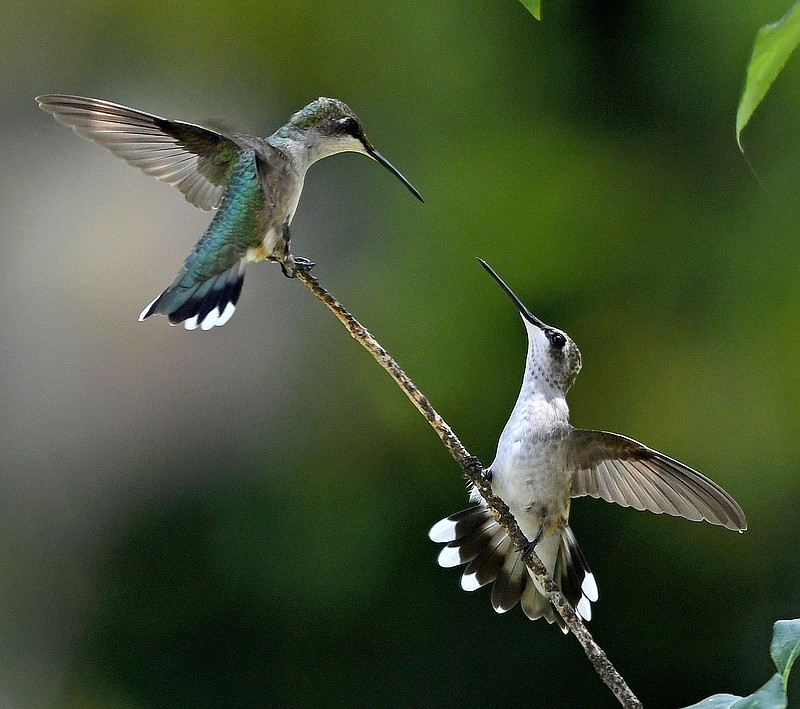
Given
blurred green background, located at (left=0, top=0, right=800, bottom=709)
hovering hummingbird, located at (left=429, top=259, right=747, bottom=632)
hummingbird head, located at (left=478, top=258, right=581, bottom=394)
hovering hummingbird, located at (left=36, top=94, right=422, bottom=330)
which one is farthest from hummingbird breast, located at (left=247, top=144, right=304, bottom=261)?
blurred green background, located at (left=0, top=0, right=800, bottom=709)

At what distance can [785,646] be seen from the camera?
2.04ft

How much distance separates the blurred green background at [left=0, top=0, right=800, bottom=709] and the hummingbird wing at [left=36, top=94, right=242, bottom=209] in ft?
6.14

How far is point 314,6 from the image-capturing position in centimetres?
343

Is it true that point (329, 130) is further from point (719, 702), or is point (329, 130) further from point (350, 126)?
point (719, 702)

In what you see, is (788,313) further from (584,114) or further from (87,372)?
(87,372)

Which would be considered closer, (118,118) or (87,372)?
(118,118)

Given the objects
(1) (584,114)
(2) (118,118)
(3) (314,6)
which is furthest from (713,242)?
(2) (118,118)

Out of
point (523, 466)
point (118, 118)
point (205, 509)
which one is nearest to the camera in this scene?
point (118, 118)

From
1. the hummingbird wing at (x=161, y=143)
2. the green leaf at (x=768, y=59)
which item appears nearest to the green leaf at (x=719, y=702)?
the green leaf at (x=768, y=59)

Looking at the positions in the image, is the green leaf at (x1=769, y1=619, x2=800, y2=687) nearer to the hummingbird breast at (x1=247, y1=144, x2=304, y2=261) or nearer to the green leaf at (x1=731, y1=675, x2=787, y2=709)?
the green leaf at (x1=731, y1=675, x2=787, y2=709)

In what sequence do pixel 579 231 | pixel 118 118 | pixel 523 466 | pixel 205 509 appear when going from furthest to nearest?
pixel 579 231 → pixel 205 509 → pixel 523 466 → pixel 118 118

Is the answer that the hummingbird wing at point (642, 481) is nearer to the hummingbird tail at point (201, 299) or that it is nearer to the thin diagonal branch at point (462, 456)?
the thin diagonal branch at point (462, 456)

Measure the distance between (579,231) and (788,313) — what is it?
0.77 m

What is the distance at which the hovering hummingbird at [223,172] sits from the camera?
1.07 m
